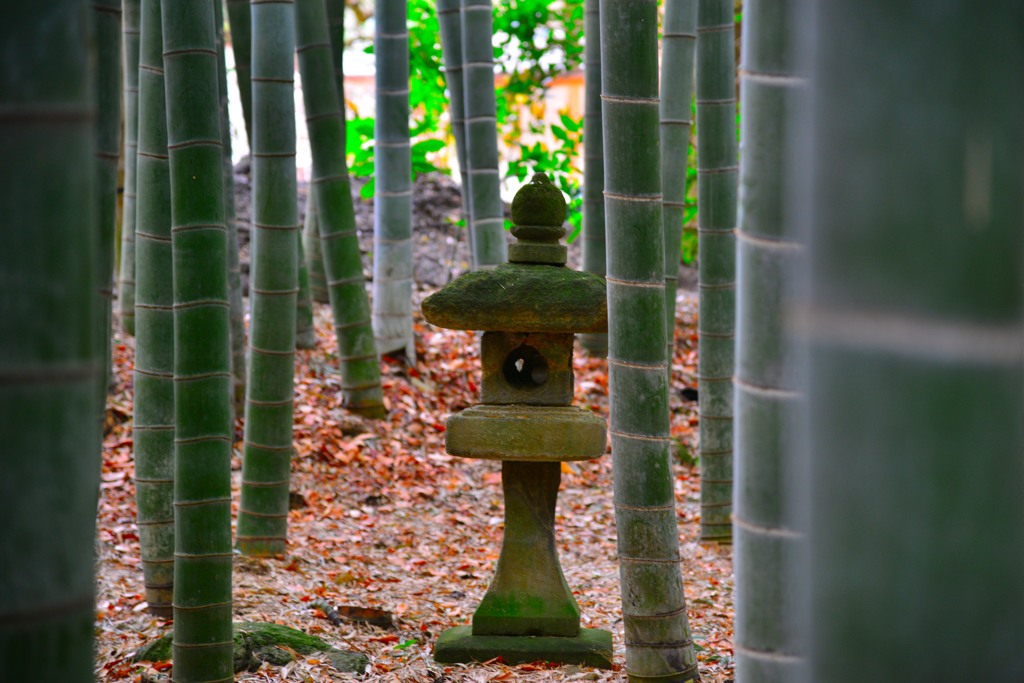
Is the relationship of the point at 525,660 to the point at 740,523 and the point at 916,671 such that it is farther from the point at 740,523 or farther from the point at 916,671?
the point at 916,671

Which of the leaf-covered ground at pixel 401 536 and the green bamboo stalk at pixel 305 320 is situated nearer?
the leaf-covered ground at pixel 401 536

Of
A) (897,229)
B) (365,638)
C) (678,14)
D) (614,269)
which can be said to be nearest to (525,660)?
(365,638)

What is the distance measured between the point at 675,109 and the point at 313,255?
12.1ft

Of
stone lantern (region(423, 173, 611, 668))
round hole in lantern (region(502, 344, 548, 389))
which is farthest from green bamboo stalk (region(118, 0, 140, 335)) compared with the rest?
round hole in lantern (region(502, 344, 548, 389))

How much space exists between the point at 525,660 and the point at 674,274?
7.55 ft

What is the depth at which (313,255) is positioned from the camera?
Answer: 26.3 ft

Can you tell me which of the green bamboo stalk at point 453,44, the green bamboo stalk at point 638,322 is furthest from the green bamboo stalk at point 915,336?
the green bamboo stalk at point 453,44

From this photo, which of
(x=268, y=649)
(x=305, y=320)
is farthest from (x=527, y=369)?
(x=305, y=320)

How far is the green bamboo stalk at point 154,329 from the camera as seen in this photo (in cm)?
361

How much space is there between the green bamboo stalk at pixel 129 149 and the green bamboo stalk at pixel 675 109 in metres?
2.40

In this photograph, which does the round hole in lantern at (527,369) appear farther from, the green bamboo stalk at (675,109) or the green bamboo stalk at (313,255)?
the green bamboo stalk at (313,255)

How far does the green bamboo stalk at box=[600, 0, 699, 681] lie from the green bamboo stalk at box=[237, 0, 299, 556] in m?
2.13

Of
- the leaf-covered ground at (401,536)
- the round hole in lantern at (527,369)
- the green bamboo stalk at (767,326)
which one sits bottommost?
the leaf-covered ground at (401,536)

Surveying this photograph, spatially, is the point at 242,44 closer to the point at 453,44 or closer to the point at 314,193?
the point at 314,193
